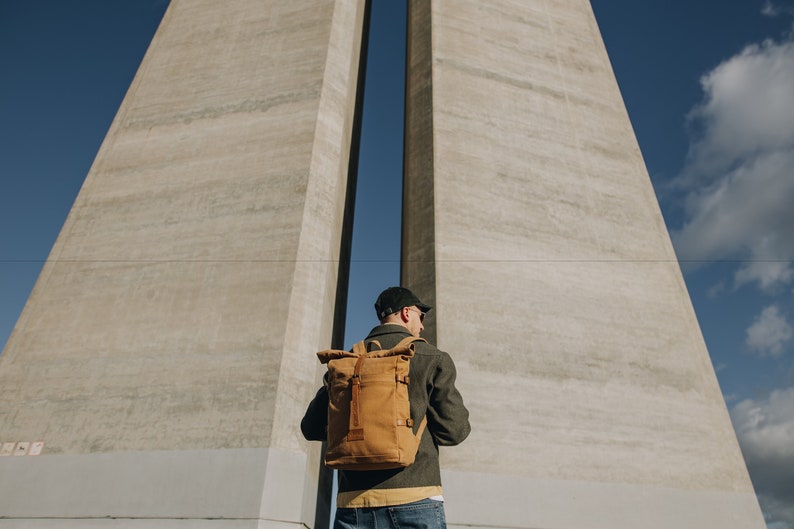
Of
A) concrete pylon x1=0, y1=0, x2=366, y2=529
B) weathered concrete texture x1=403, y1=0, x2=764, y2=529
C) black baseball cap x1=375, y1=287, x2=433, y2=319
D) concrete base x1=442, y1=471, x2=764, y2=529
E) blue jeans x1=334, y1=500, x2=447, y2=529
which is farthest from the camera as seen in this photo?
weathered concrete texture x1=403, y1=0, x2=764, y2=529

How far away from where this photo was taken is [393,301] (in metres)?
2.24

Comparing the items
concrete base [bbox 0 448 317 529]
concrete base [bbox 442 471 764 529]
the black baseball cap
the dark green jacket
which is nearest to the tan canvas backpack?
the dark green jacket

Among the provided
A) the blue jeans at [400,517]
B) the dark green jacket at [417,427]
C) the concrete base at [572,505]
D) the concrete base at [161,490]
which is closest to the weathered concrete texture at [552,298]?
the concrete base at [572,505]

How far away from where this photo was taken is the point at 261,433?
5.61 metres

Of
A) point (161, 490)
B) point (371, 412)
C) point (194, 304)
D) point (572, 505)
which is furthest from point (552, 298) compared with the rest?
point (371, 412)

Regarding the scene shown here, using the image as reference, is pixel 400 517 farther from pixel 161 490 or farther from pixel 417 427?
pixel 161 490

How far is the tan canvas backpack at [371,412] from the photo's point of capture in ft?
5.82

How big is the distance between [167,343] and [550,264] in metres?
5.18

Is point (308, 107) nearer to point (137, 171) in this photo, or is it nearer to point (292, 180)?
point (292, 180)

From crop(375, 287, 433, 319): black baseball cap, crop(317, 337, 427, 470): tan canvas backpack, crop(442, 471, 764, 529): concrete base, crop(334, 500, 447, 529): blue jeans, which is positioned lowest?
crop(334, 500, 447, 529): blue jeans

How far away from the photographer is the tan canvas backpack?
1774 mm

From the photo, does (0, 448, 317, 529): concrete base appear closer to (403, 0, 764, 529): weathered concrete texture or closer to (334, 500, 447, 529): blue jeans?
(403, 0, 764, 529): weathered concrete texture

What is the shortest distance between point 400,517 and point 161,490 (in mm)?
4700

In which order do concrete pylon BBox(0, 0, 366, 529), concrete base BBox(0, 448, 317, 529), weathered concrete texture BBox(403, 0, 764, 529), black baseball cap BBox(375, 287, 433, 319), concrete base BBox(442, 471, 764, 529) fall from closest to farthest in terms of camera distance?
1. black baseball cap BBox(375, 287, 433, 319)
2. concrete base BBox(0, 448, 317, 529)
3. concrete pylon BBox(0, 0, 366, 529)
4. concrete base BBox(442, 471, 764, 529)
5. weathered concrete texture BBox(403, 0, 764, 529)
